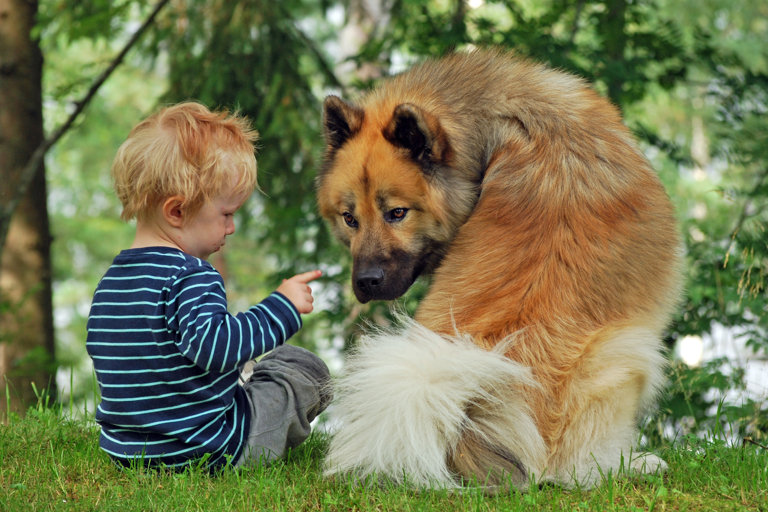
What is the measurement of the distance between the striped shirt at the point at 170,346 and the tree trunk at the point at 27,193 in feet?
10.9

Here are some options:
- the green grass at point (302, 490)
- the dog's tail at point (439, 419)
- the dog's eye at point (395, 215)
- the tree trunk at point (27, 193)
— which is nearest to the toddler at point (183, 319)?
the green grass at point (302, 490)

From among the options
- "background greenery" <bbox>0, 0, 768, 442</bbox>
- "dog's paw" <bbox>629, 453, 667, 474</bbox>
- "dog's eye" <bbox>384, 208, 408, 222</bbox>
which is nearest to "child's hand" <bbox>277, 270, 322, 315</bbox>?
"dog's eye" <bbox>384, 208, 408, 222</bbox>

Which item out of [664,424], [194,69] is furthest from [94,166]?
[664,424]

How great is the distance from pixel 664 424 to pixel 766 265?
1.08 metres

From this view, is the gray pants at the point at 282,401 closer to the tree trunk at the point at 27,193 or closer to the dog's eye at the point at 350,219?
the dog's eye at the point at 350,219

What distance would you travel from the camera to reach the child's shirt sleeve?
2.41 metres

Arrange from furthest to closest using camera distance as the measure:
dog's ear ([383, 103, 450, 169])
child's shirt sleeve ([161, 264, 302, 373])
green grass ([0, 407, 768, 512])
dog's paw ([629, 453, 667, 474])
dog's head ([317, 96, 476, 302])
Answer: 1. dog's head ([317, 96, 476, 302])
2. dog's ear ([383, 103, 450, 169])
3. dog's paw ([629, 453, 667, 474])
4. child's shirt sleeve ([161, 264, 302, 373])
5. green grass ([0, 407, 768, 512])

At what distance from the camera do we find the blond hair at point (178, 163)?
2.60 m

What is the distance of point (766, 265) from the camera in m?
4.27

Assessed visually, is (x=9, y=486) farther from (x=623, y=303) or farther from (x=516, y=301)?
(x=623, y=303)

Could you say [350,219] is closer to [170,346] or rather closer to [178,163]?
[178,163]

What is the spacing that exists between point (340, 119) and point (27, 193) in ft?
10.9

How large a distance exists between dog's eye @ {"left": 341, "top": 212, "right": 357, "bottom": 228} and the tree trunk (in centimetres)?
306

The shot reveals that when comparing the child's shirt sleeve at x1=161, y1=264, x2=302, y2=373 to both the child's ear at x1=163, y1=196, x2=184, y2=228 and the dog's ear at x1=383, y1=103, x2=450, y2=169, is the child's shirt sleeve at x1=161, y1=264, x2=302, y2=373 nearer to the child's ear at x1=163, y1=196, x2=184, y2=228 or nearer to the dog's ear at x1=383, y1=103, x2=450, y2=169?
the child's ear at x1=163, y1=196, x2=184, y2=228
